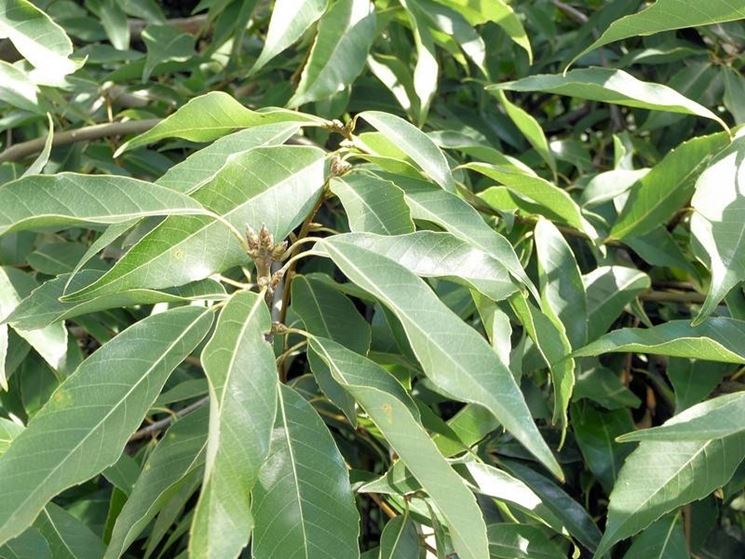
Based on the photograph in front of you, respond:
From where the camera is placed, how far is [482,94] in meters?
1.50

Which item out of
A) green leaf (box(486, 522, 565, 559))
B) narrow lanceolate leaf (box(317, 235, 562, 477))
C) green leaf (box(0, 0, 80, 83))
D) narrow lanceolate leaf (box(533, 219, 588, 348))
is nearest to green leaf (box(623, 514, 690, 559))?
green leaf (box(486, 522, 565, 559))

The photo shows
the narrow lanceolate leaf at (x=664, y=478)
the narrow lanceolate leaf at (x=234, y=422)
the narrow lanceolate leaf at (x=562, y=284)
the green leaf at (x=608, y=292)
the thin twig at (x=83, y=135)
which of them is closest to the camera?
the narrow lanceolate leaf at (x=234, y=422)

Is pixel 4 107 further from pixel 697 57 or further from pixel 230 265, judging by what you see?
pixel 697 57

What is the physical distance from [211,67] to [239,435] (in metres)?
1.12

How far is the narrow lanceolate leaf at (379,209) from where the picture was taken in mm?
790

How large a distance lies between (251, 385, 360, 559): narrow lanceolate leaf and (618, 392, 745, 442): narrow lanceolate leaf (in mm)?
216

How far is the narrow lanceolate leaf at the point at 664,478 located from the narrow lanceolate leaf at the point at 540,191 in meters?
0.21

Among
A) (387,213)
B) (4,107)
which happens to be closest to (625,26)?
(387,213)

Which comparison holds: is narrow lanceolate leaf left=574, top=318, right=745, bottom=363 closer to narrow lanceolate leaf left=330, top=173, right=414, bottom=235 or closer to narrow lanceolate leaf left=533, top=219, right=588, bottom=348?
narrow lanceolate leaf left=533, top=219, right=588, bottom=348

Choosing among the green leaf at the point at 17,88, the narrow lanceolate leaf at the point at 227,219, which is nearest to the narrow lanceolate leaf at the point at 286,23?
the narrow lanceolate leaf at the point at 227,219

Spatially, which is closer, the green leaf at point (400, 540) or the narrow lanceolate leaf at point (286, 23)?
the green leaf at point (400, 540)

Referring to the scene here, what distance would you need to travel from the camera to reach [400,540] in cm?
84

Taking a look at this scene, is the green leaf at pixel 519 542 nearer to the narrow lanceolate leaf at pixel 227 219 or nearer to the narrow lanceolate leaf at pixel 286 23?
Answer: the narrow lanceolate leaf at pixel 227 219

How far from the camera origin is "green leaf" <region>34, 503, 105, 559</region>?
2.89 feet
